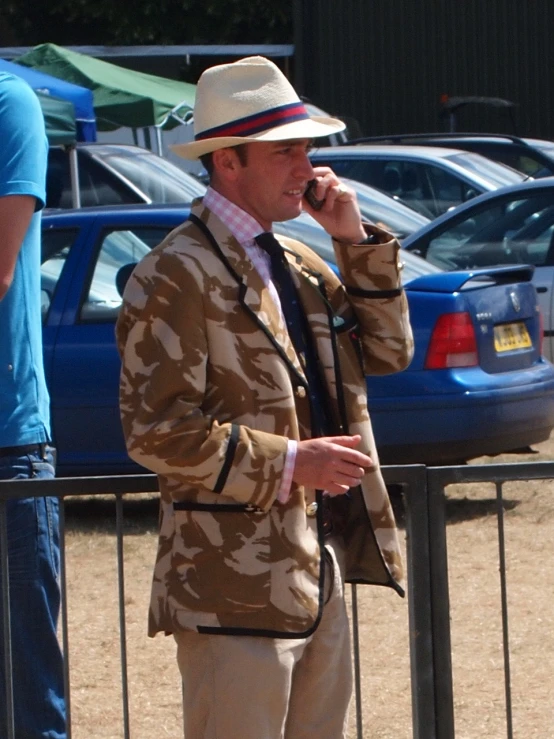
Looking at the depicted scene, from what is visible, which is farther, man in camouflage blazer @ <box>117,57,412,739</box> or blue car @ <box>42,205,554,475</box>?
blue car @ <box>42,205,554,475</box>

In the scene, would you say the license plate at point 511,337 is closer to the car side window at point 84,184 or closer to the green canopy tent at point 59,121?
the car side window at point 84,184

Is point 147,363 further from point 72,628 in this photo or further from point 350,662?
point 72,628

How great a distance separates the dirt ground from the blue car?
1.22ft

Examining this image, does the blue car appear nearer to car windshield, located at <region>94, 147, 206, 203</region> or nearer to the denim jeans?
car windshield, located at <region>94, 147, 206, 203</region>

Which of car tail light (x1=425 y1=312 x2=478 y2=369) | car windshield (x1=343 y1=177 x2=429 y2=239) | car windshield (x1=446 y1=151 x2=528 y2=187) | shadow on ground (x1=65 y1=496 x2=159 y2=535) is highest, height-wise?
car tail light (x1=425 y1=312 x2=478 y2=369)

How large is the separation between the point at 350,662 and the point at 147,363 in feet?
2.54

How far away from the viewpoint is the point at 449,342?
6660 millimetres

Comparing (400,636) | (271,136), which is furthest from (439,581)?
(400,636)

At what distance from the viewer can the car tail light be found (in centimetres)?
665

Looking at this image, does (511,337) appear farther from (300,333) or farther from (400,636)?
(300,333)

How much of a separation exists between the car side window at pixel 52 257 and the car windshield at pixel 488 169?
5226 millimetres

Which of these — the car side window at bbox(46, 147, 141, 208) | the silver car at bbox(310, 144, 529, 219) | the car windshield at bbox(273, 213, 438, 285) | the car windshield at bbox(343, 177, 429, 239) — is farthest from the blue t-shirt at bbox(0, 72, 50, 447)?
the silver car at bbox(310, 144, 529, 219)

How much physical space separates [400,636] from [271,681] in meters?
2.76

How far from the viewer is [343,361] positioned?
2.82 metres
